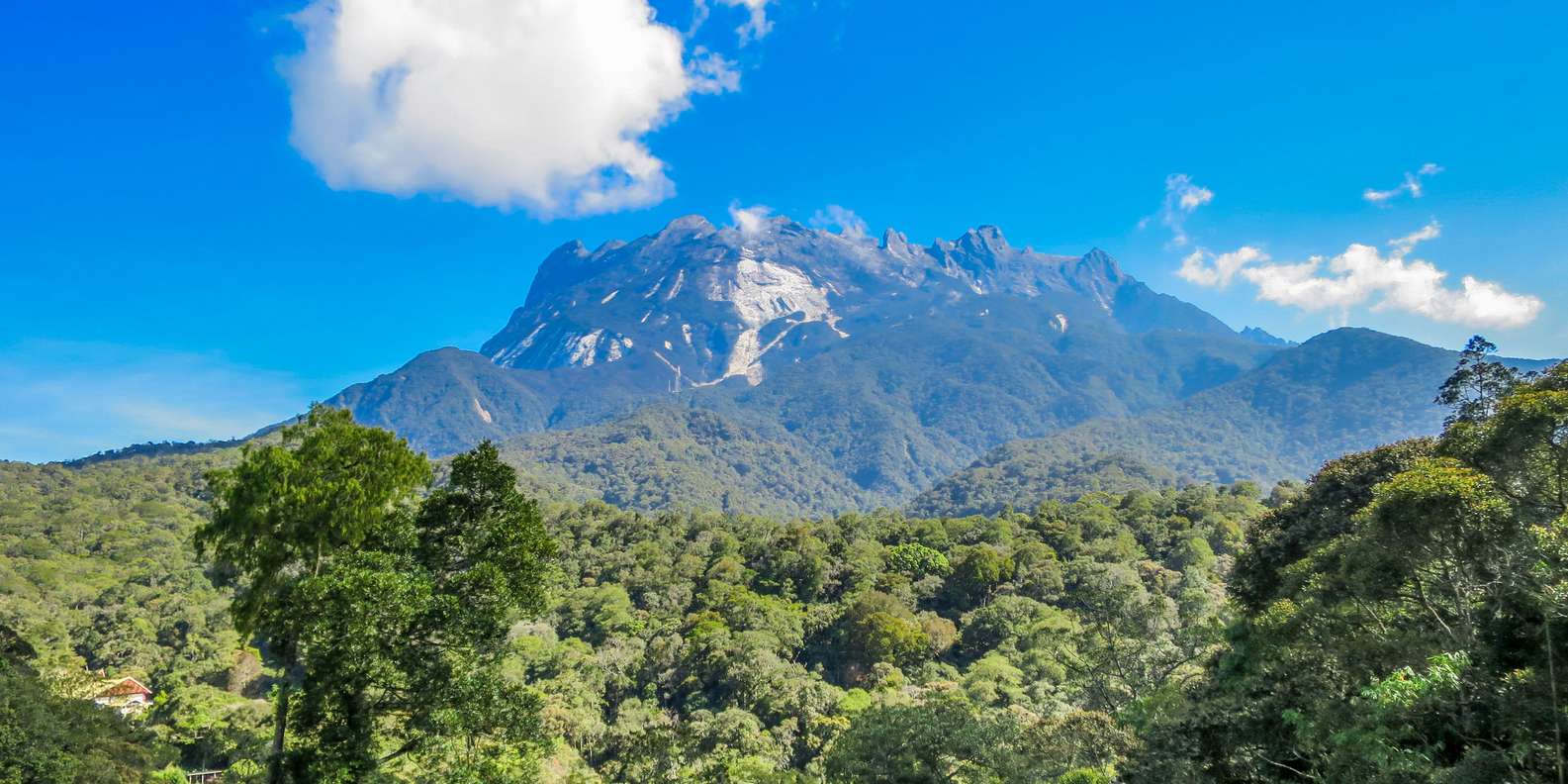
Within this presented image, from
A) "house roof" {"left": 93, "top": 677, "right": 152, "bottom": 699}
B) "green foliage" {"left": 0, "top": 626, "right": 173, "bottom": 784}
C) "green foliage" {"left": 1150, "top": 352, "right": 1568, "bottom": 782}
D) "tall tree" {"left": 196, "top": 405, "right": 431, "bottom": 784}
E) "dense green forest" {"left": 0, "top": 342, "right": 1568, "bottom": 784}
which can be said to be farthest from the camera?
"house roof" {"left": 93, "top": 677, "right": 152, "bottom": 699}

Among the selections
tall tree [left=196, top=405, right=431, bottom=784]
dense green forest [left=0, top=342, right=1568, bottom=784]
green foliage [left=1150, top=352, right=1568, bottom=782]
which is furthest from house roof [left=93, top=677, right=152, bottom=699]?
green foliage [left=1150, top=352, right=1568, bottom=782]

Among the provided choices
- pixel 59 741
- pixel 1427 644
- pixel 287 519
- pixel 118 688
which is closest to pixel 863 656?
pixel 1427 644

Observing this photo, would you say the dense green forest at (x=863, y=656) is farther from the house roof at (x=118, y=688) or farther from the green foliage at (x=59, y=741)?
the house roof at (x=118, y=688)

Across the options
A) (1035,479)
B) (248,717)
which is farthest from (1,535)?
(1035,479)

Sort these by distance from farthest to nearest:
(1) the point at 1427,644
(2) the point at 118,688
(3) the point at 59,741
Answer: (2) the point at 118,688, (3) the point at 59,741, (1) the point at 1427,644

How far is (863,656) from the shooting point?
44312 millimetres

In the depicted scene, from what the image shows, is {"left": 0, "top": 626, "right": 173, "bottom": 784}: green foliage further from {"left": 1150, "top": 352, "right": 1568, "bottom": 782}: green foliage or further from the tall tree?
{"left": 1150, "top": 352, "right": 1568, "bottom": 782}: green foliage

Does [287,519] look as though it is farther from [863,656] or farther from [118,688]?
[118,688]

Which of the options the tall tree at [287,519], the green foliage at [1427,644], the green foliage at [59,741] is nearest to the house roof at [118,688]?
the green foliage at [59,741]

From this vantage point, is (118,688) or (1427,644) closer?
(1427,644)

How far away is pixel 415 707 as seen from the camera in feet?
40.3

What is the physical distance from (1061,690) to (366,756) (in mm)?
27874

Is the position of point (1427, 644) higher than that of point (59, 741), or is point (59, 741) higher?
point (1427, 644)

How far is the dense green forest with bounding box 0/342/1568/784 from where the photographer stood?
10891 mm
